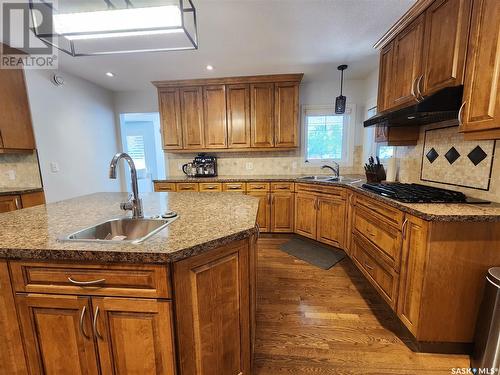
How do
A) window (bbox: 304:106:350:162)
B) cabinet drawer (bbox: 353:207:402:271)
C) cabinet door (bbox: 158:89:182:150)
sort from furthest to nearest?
window (bbox: 304:106:350:162), cabinet door (bbox: 158:89:182:150), cabinet drawer (bbox: 353:207:402:271)

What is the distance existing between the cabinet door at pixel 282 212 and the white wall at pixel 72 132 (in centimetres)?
299

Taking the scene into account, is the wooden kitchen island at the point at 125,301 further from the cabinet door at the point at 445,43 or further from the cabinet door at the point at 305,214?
the cabinet door at the point at 305,214

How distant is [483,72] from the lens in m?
1.27

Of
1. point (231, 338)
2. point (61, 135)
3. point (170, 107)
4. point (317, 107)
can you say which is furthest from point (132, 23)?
point (317, 107)

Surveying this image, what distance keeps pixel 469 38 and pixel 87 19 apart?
2.25 m

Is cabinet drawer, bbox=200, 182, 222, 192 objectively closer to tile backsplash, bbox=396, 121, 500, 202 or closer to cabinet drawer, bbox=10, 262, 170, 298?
tile backsplash, bbox=396, 121, 500, 202

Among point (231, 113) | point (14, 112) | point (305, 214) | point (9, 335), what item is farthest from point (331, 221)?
point (14, 112)

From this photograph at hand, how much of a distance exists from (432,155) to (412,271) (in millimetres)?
1244

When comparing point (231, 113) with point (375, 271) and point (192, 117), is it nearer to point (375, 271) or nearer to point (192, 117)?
point (192, 117)

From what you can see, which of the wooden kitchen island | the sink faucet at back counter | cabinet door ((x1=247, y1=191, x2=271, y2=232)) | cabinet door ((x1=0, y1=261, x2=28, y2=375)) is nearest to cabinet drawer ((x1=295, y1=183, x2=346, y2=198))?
cabinet door ((x1=247, y1=191, x2=271, y2=232))

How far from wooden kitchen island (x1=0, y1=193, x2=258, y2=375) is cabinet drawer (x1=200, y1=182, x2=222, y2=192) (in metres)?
2.29

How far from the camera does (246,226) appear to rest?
3.62ft

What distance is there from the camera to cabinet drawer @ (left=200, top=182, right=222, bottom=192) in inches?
133

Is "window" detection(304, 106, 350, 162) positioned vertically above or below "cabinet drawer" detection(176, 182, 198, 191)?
above
